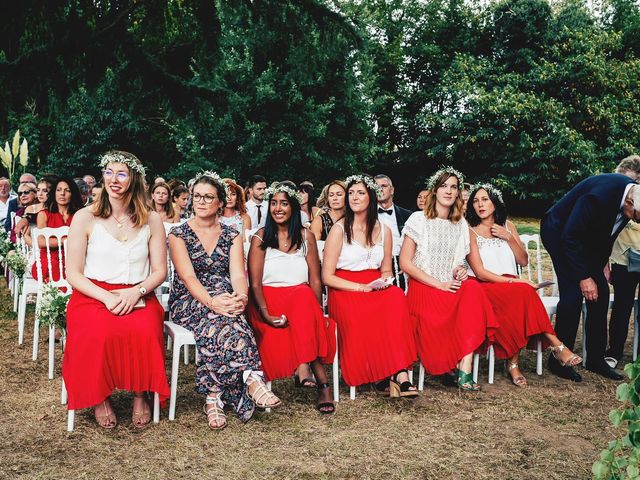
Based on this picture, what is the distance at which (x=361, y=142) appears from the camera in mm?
17516

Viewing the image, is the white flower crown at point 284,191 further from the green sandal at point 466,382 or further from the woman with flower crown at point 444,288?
the green sandal at point 466,382

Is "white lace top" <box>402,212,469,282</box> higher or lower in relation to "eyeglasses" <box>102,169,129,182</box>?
lower

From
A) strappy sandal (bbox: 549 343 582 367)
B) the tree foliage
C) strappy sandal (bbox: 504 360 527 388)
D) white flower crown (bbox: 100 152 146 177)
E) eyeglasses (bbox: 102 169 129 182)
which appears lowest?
strappy sandal (bbox: 504 360 527 388)

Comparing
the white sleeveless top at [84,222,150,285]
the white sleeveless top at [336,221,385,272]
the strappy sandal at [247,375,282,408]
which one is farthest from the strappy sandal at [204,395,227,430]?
the white sleeveless top at [336,221,385,272]

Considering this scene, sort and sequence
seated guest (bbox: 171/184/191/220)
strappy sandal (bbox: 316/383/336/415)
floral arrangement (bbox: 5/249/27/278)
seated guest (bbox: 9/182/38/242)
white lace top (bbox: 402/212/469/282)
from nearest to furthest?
strappy sandal (bbox: 316/383/336/415) < white lace top (bbox: 402/212/469/282) < floral arrangement (bbox: 5/249/27/278) < seated guest (bbox: 9/182/38/242) < seated guest (bbox: 171/184/191/220)

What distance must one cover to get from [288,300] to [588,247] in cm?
249

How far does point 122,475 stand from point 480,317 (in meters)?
2.74

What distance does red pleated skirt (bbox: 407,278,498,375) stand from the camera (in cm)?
464

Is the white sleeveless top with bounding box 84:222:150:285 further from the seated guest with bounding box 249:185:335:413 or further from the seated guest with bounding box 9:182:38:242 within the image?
the seated guest with bounding box 9:182:38:242

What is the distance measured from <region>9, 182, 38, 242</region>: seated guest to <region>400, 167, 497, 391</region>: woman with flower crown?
13.1ft

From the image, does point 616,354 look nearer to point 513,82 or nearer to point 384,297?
point 384,297

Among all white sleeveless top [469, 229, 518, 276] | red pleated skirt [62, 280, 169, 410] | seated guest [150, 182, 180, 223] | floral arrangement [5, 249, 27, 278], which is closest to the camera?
red pleated skirt [62, 280, 169, 410]

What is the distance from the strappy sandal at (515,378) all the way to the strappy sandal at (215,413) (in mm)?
2316

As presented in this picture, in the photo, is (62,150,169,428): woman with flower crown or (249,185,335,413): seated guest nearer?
(62,150,169,428): woman with flower crown
